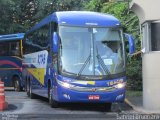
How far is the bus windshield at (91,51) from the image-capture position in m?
17.3

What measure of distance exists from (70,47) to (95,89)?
1.69 metres

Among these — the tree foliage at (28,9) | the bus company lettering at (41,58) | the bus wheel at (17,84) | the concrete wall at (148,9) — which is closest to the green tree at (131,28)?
the tree foliage at (28,9)

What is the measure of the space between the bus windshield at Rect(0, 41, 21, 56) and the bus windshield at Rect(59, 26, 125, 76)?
44.6 feet

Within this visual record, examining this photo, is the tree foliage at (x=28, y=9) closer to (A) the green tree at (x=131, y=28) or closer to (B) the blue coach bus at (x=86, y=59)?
(A) the green tree at (x=131, y=28)

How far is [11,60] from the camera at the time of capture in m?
31.3

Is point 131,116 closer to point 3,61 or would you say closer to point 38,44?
point 38,44

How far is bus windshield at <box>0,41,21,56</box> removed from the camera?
3100 centimetres

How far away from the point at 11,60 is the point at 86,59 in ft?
47.7

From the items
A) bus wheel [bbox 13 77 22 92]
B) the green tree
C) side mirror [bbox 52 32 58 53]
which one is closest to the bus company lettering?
side mirror [bbox 52 32 58 53]

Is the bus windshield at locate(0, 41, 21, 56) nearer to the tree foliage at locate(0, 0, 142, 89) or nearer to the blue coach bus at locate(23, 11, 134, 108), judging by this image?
the tree foliage at locate(0, 0, 142, 89)

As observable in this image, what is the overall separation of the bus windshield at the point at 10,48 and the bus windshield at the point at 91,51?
13584 millimetres

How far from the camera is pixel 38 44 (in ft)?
73.3

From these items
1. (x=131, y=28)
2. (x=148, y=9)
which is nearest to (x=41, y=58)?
(x=148, y=9)

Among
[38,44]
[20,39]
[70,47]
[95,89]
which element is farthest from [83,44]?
[20,39]
